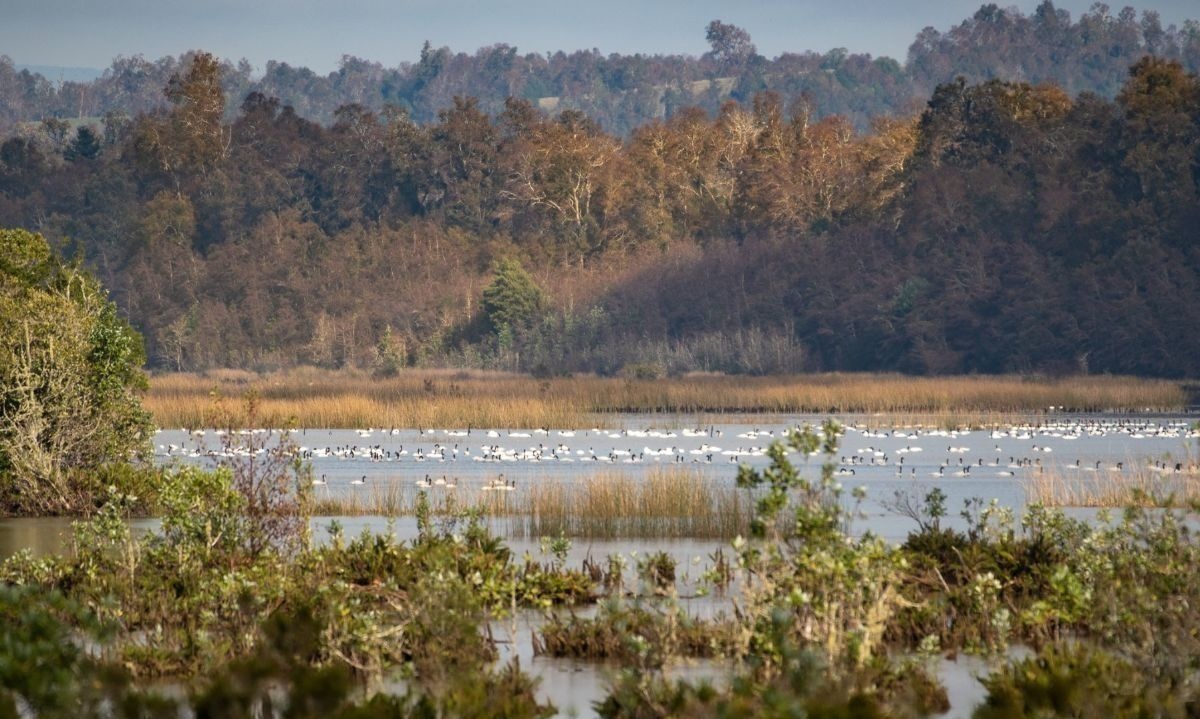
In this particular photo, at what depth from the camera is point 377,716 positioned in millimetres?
8133

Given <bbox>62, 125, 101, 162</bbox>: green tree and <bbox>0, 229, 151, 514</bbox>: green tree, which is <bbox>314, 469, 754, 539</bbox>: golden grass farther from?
<bbox>62, 125, 101, 162</bbox>: green tree

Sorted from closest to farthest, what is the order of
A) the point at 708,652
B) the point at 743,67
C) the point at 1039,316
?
the point at 708,652 < the point at 1039,316 < the point at 743,67

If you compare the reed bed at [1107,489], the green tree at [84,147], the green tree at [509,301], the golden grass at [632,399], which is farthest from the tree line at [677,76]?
the reed bed at [1107,489]

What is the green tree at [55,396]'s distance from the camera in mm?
21047

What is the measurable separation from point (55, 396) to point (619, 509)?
6.72 m

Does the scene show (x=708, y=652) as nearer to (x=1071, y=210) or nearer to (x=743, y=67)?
(x=1071, y=210)

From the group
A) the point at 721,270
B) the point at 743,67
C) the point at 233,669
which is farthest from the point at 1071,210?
the point at 743,67

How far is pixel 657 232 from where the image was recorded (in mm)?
76875

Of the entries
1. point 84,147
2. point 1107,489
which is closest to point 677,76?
point 84,147

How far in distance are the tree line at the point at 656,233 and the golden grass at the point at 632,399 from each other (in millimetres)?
9646

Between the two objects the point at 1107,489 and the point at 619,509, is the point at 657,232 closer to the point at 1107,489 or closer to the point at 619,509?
the point at 1107,489

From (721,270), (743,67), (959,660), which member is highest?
(743,67)

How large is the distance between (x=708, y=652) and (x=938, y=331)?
170ft

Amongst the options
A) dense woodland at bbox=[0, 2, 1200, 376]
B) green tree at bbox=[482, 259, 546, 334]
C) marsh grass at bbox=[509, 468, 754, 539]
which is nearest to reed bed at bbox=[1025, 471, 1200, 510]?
marsh grass at bbox=[509, 468, 754, 539]
